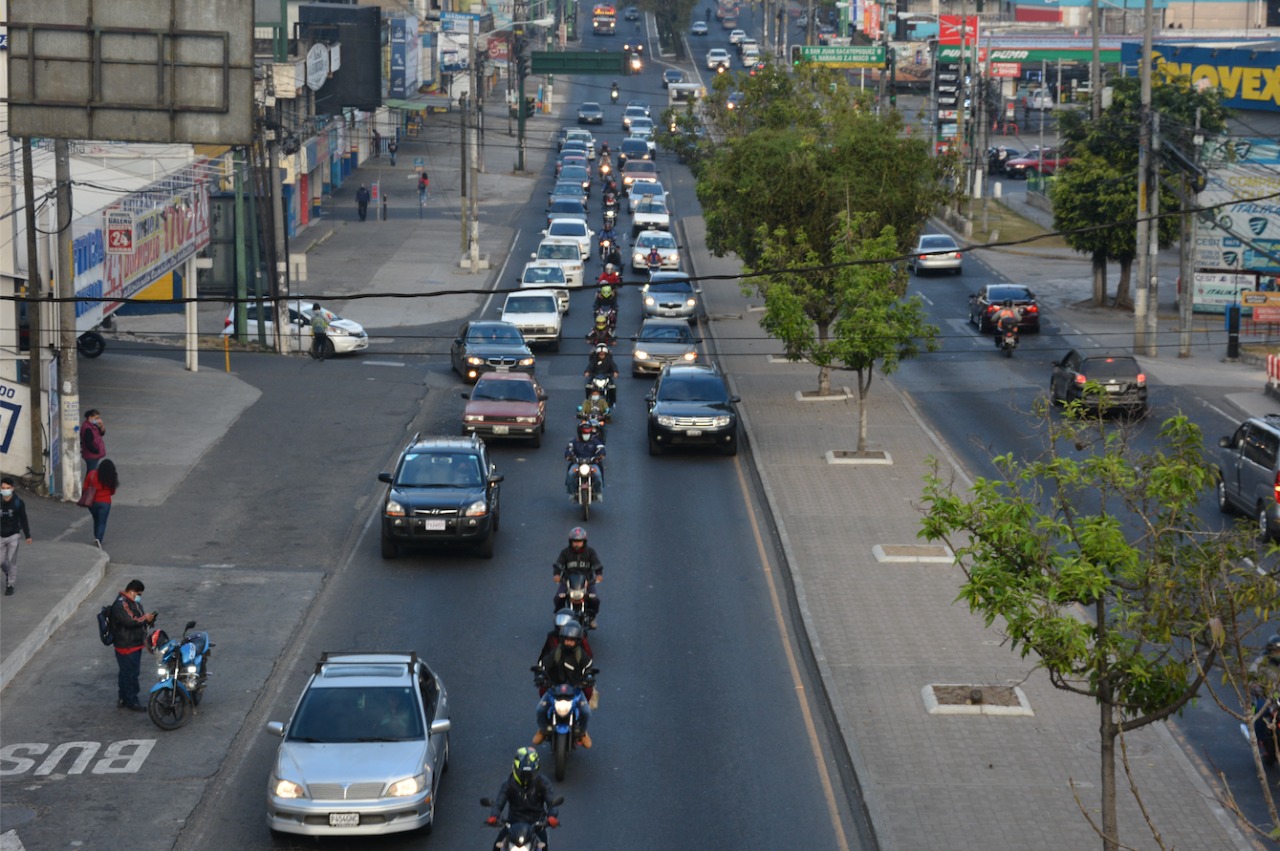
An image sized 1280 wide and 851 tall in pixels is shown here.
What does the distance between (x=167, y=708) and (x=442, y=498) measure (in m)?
7.75

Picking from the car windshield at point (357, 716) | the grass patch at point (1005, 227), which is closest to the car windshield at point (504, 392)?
the car windshield at point (357, 716)

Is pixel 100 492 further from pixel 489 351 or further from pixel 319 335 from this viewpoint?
pixel 319 335

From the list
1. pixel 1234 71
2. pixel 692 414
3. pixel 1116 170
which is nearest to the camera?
pixel 692 414

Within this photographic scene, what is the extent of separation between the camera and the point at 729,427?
1344 inches

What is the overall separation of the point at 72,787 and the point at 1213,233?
41.8 metres

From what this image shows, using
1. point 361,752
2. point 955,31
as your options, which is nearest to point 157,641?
point 361,752

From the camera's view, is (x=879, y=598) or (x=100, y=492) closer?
(x=879, y=598)

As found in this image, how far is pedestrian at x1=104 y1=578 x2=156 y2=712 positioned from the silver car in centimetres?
284

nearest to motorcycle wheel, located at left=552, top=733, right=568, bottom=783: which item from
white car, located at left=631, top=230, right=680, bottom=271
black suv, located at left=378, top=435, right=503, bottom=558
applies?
black suv, located at left=378, top=435, right=503, bottom=558

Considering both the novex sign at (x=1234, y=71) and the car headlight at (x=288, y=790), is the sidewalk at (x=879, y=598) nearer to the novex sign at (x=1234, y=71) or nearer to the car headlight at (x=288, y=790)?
the car headlight at (x=288, y=790)

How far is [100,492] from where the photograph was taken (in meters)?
26.4

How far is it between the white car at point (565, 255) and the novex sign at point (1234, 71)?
1930cm

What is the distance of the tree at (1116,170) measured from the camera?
51875 millimetres

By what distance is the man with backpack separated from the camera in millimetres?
19547
